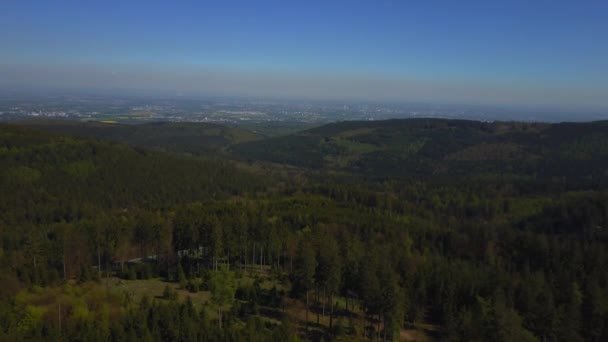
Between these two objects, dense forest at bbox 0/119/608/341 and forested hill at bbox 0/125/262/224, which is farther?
forested hill at bbox 0/125/262/224

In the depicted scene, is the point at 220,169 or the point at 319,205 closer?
the point at 319,205

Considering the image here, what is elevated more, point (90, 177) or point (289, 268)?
point (90, 177)

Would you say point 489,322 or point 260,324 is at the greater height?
point 489,322

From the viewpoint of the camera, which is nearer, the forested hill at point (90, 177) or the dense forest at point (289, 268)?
the dense forest at point (289, 268)

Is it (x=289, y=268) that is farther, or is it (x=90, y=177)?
(x=90, y=177)

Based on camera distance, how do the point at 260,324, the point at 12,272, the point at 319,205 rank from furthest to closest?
the point at 319,205 < the point at 12,272 < the point at 260,324

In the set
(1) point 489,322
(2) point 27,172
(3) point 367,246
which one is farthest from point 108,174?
(1) point 489,322

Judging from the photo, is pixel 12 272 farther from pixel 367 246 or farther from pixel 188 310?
pixel 367 246

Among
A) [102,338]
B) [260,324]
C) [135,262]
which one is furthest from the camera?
[135,262]
